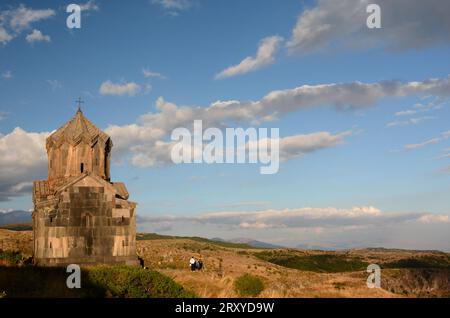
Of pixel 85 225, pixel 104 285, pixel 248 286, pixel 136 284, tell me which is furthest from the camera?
pixel 85 225

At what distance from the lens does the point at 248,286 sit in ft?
60.8

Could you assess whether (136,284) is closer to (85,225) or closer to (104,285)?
(104,285)

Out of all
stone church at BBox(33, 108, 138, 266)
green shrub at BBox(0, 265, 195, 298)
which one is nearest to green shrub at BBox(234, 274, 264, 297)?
green shrub at BBox(0, 265, 195, 298)

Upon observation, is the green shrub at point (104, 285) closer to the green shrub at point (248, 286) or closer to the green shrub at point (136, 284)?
the green shrub at point (136, 284)

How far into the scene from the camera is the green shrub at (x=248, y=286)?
58.8 feet

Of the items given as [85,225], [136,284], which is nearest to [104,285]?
[136,284]

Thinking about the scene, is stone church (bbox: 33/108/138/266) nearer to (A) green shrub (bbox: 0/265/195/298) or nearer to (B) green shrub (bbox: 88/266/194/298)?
(A) green shrub (bbox: 0/265/195/298)

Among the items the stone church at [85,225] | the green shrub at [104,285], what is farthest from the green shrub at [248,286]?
the stone church at [85,225]

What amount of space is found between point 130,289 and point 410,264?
4327 cm

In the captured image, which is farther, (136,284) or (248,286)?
(248,286)
